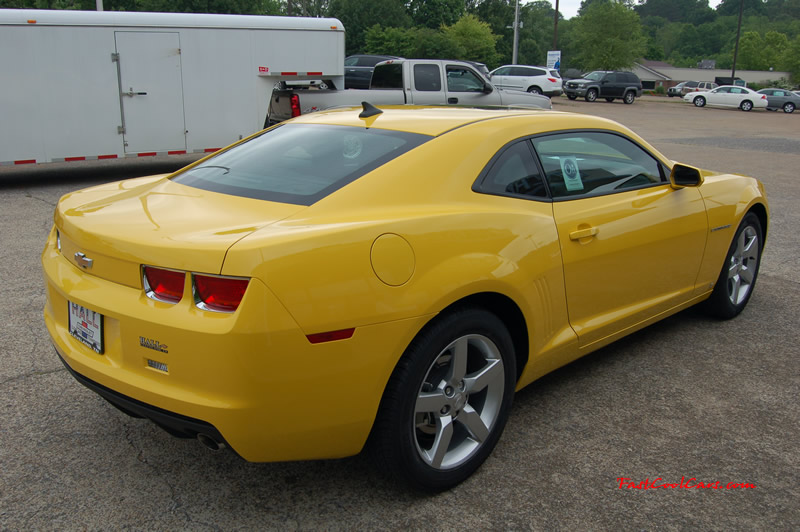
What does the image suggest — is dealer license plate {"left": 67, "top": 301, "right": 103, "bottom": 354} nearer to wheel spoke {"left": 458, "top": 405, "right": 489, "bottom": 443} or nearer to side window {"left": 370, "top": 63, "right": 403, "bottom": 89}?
wheel spoke {"left": 458, "top": 405, "right": 489, "bottom": 443}

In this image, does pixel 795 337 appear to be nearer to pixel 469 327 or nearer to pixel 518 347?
pixel 518 347

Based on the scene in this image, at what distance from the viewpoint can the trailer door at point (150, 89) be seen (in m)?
10.8

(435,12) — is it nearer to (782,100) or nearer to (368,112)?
(782,100)

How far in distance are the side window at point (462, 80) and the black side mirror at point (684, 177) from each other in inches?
407

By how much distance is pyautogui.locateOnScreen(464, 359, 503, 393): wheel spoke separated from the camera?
2.81m

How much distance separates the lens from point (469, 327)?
2.71m

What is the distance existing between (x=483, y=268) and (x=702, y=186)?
224cm

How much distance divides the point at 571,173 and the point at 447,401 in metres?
1.43

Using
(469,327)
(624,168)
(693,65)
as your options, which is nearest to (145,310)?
(469,327)

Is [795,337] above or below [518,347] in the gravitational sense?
below

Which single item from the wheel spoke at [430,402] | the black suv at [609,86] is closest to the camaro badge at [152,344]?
the wheel spoke at [430,402]

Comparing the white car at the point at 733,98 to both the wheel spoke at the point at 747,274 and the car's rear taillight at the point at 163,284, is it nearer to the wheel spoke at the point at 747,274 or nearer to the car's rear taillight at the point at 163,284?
the wheel spoke at the point at 747,274

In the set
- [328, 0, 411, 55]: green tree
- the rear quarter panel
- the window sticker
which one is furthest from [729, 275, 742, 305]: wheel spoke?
[328, 0, 411, 55]: green tree

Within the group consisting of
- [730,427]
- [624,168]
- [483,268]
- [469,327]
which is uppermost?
[624,168]
